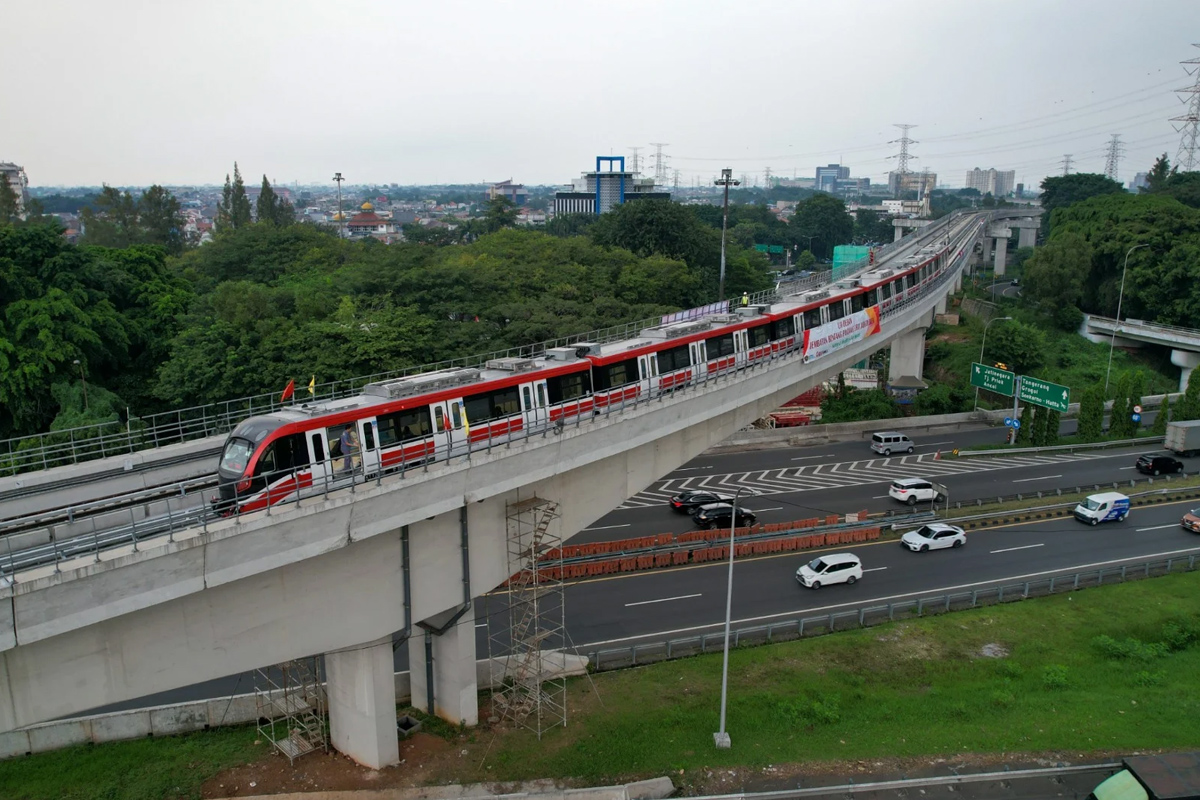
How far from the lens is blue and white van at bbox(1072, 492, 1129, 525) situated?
38812mm

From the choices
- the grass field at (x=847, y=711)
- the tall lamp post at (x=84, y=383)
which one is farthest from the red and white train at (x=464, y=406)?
the tall lamp post at (x=84, y=383)

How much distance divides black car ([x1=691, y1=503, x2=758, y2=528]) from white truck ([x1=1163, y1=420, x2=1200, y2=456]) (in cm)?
2820

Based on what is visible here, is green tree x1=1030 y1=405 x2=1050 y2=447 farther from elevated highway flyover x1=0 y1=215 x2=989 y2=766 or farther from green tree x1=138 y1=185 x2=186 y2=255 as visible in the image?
green tree x1=138 y1=185 x2=186 y2=255

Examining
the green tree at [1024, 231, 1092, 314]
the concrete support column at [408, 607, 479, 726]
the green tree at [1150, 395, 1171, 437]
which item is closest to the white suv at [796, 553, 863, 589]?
the concrete support column at [408, 607, 479, 726]

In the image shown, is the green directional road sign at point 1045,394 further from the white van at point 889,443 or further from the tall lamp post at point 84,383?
the tall lamp post at point 84,383

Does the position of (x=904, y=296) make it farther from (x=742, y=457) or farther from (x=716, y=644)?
(x=716, y=644)

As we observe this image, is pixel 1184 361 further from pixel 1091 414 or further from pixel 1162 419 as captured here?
pixel 1091 414

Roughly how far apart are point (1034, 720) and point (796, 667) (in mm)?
6639

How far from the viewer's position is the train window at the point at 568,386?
25391 mm

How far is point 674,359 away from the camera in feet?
98.4

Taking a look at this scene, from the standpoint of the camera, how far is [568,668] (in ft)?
84.6

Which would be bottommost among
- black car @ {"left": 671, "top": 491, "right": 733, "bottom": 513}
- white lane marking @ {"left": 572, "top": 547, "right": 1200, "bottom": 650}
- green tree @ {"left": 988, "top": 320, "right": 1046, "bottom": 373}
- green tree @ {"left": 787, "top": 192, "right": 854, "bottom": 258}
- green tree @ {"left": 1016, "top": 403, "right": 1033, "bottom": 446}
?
white lane marking @ {"left": 572, "top": 547, "right": 1200, "bottom": 650}

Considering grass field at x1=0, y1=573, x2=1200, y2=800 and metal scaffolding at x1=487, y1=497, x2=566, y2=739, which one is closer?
grass field at x1=0, y1=573, x2=1200, y2=800

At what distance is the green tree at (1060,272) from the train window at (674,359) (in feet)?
185
